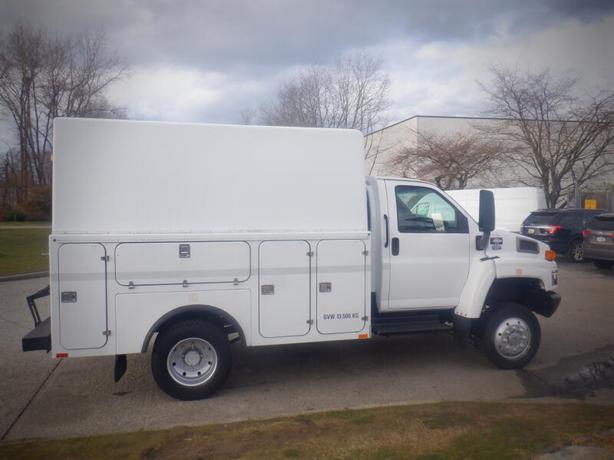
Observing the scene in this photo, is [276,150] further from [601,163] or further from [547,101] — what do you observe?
[601,163]

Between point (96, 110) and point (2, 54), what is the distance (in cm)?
680

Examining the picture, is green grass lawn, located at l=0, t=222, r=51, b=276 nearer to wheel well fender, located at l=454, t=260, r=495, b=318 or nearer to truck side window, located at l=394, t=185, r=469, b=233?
truck side window, located at l=394, t=185, r=469, b=233

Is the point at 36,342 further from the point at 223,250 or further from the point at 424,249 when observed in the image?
the point at 424,249

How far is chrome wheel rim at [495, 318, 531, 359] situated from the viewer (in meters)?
6.47

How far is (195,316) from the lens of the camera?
555 cm

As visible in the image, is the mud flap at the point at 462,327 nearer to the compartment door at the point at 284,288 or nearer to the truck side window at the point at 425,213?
the truck side window at the point at 425,213

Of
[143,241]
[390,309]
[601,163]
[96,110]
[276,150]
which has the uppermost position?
[96,110]

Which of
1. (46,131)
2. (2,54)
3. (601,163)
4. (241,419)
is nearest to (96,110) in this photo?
(2,54)

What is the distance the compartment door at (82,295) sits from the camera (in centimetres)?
508

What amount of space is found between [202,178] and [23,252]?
15.8 meters

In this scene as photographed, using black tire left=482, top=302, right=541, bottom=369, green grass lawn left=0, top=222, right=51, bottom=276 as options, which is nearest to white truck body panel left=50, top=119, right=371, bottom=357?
black tire left=482, top=302, right=541, bottom=369

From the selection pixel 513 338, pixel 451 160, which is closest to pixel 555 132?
pixel 451 160

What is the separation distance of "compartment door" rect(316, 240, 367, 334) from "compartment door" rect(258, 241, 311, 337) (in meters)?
0.16

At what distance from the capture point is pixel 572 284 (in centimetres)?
1327
